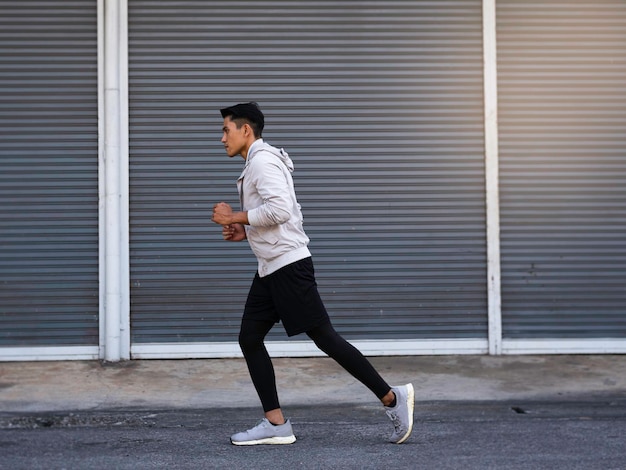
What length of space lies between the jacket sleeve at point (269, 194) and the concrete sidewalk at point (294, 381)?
1.93 metres

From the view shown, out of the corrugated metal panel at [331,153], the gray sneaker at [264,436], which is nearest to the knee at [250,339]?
the gray sneaker at [264,436]

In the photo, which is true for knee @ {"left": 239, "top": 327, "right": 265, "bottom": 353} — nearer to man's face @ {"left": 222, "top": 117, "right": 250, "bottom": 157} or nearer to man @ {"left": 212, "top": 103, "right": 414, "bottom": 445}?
man @ {"left": 212, "top": 103, "right": 414, "bottom": 445}

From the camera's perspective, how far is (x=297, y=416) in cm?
633

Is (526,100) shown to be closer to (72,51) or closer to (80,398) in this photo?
(72,51)

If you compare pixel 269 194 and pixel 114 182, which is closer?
pixel 269 194

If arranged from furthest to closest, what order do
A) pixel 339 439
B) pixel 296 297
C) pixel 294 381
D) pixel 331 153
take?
pixel 331 153 < pixel 294 381 < pixel 339 439 < pixel 296 297

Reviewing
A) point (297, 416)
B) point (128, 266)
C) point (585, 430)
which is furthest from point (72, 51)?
point (585, 430)

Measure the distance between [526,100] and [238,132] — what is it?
11.9ft

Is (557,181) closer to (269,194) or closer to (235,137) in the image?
(235,137)

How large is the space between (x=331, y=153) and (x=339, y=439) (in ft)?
10.3

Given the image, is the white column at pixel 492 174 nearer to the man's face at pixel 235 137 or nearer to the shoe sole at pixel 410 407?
the shoe sole at pixel 410 407

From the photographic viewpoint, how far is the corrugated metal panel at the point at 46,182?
26.1 feet

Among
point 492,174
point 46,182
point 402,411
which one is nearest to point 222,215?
point 402,411

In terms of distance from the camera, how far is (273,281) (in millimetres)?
5277
